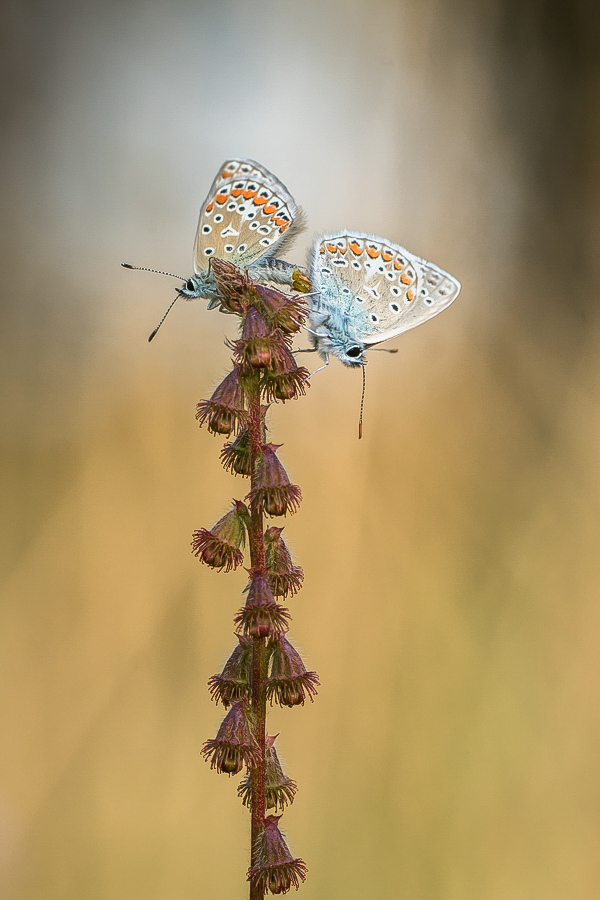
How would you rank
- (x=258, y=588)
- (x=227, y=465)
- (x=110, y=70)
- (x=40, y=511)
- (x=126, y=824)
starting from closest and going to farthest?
(x=258, y=588)
(x=227, y=465)
(x=126, y=824)
(x=40, y=511)
(x=110, y=70)

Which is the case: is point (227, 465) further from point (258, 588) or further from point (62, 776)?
point (62, 776)

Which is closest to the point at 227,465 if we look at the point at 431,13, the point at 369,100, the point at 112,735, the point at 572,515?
the point at 112,735

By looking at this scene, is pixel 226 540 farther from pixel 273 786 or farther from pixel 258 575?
pixel 273 786

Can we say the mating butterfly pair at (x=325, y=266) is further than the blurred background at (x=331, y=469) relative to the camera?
No

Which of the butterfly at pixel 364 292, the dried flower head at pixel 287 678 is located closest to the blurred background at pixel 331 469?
the butterfly at pixel 364 292

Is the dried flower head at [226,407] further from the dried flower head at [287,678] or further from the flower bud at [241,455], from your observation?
the dried flower head at [287,678]

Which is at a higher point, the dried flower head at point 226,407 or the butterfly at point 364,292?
the butterfly at point 364,292

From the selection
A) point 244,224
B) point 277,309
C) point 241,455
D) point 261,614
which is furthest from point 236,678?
point 244,224
